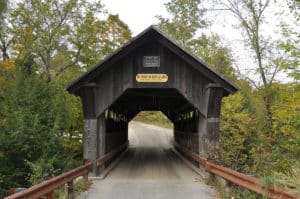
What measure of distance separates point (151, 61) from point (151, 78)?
615 millimetres

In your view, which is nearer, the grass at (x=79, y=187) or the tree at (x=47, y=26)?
the grass at (x=79, y=187)

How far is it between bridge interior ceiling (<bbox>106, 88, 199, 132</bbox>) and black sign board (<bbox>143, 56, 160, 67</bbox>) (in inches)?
112

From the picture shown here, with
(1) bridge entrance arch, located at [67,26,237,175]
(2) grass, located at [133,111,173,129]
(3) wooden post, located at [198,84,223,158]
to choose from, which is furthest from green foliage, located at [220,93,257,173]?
(2) grass, located at [133,111,173,129]

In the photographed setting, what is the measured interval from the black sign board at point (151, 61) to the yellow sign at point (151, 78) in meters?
0.37

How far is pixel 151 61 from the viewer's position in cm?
1277

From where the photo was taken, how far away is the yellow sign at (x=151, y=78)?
41.4 ft

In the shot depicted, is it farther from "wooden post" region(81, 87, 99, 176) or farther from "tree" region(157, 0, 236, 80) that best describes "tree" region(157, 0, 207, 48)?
"wooden post" region(81, 87, 99, 176)

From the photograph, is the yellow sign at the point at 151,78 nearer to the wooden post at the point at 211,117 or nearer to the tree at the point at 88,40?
the wooden post at the point at 211,117

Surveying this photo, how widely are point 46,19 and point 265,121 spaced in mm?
16852

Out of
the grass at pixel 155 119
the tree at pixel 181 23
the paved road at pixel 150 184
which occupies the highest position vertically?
the tree at pixel 181 23

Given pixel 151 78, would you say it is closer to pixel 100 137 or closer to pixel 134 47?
pixel 134 47

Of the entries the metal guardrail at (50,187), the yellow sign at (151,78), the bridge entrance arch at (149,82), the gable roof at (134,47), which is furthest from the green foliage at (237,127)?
the metal guardrail at (50,187)

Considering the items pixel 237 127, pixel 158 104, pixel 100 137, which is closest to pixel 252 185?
pixel 100 137

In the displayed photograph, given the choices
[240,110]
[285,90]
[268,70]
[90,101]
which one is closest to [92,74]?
[90,101]
